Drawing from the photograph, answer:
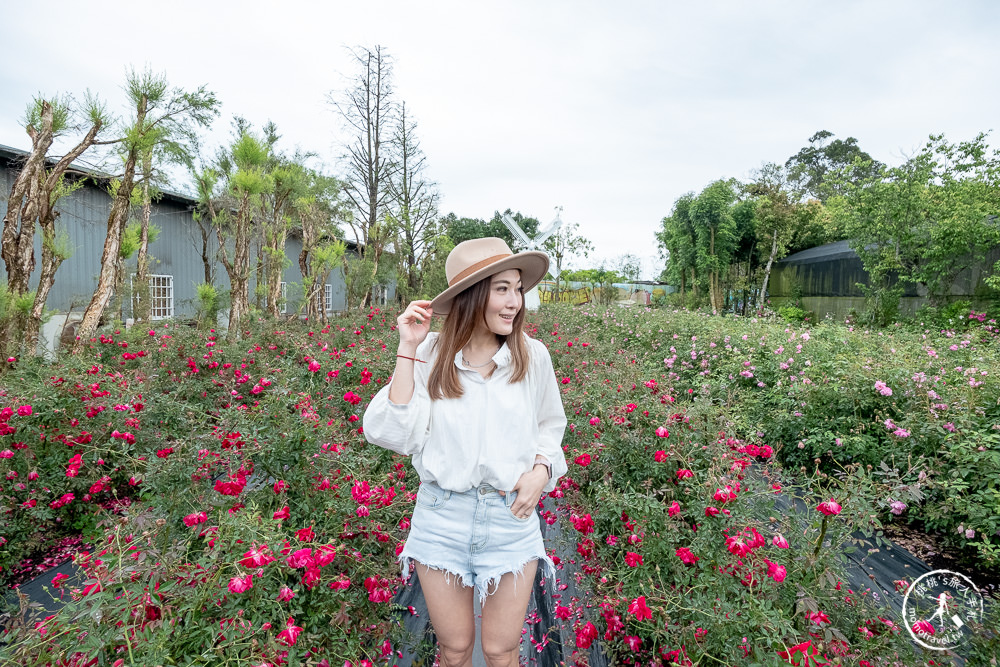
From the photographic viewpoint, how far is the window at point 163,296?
505 inches

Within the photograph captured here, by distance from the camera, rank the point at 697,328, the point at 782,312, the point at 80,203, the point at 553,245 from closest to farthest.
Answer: the point at 697,328 → the point at 80,203 → the point at 782,312 → the point at 553,245

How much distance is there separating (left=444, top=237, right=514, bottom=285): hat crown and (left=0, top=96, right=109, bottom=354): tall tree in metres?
5.37

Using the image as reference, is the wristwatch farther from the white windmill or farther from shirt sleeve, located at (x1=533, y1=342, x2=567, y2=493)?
the white windmill

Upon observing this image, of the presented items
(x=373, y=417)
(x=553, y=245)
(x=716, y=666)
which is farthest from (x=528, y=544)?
(x=553, y=245)

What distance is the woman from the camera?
1334 millimetres

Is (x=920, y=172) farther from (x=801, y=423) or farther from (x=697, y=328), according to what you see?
(x=801, y=423)

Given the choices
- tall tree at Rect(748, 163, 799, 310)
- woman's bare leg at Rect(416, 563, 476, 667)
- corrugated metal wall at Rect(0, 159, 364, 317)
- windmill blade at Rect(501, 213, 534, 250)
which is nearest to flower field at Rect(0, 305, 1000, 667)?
woman's bare leg at Rect(416, 563, 476, 667)

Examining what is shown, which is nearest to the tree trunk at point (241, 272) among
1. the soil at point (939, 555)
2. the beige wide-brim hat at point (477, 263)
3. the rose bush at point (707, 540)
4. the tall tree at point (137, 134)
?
the tall tree at point (137, 134)

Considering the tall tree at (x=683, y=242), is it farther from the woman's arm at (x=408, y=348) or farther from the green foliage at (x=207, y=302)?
the woman's arm at (x=408, y=348)

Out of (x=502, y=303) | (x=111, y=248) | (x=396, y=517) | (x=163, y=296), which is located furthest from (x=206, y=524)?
(x=163, y=296)

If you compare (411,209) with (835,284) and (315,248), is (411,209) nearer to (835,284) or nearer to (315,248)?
(315,248)

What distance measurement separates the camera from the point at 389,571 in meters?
1.75

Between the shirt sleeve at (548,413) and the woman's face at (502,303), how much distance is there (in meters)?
0.14

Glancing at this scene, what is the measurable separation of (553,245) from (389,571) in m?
28.6
